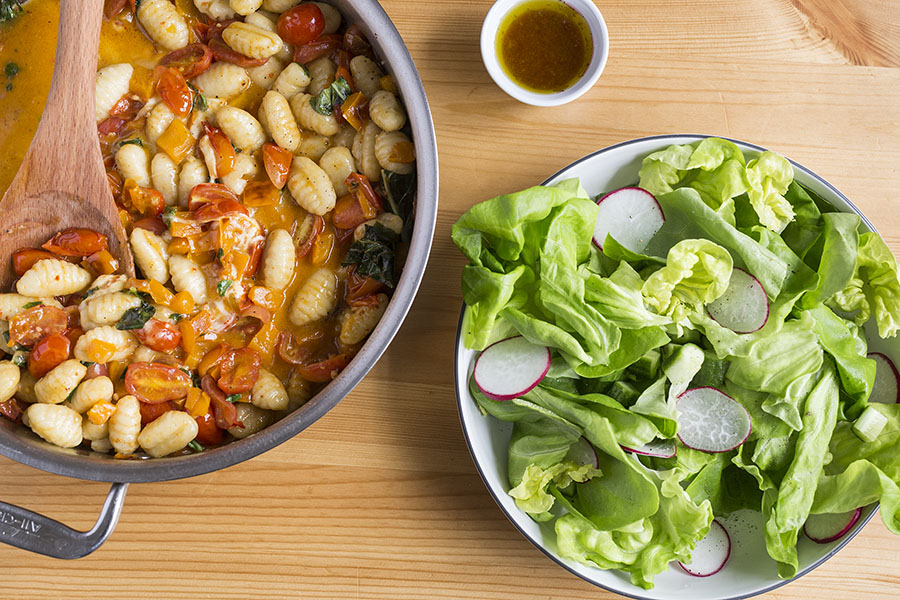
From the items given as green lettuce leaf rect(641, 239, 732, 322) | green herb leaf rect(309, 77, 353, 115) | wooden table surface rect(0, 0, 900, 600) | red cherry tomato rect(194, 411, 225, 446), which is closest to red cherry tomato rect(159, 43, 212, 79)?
green herb leaf rect(309, 77, 353, 115)

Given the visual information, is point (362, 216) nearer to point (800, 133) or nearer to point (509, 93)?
point (509, 93)

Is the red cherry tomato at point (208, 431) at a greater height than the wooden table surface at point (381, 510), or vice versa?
the red cherry tomato at point (208, 431)

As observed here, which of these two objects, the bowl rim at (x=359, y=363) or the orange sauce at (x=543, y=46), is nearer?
the bowl rim at (x=359, y=363)

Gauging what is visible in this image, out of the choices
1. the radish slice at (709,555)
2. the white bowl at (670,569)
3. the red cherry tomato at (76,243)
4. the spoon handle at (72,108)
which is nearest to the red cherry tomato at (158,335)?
the red cherry tomato at (76,243)

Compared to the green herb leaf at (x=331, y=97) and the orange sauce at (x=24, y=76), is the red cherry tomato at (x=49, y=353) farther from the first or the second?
the green herb leaf at (x=331, y=97)

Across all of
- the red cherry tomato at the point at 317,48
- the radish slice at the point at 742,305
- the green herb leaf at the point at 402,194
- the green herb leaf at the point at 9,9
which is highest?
the green herb leaf at the point at 9,9

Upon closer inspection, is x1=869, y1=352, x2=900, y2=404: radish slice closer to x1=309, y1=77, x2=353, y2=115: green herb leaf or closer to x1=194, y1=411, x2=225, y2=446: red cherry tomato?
x1=309, y1=77, x2=353, y2=115: green herb leaf
